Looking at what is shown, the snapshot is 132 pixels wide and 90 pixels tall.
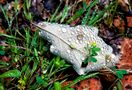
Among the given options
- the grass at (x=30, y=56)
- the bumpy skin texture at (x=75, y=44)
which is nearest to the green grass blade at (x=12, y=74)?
the grass at (x=30, y=56)

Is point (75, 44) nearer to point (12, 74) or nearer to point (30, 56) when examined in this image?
point (30, 56)

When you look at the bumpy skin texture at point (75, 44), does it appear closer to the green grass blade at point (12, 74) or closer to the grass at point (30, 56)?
the grass at point (30, 56)

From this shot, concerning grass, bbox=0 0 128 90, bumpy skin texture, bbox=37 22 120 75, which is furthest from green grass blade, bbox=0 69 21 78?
bumpy skin texture, bbox=37 22 120 75

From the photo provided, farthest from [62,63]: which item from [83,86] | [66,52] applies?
[83,86]

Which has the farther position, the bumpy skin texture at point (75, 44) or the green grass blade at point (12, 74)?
the bumpy skin texture at point (75, 44)

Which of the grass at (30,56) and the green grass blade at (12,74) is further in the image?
the grass at (30,56)

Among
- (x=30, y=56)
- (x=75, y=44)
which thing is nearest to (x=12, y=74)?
(x=30, y=56)
